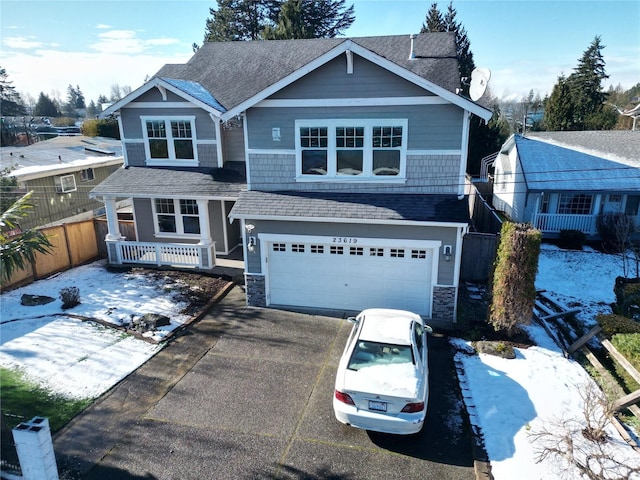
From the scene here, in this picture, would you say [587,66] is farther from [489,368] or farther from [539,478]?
[539,478]

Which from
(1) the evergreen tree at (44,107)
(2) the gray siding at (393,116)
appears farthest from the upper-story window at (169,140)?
(1) the evergreen tree at (44,107)

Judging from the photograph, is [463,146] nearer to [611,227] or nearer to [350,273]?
[350,273]

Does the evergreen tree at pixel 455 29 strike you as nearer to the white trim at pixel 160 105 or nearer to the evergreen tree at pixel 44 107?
the white trim at pixel 160 105

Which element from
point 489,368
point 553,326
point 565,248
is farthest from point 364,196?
point 565,248

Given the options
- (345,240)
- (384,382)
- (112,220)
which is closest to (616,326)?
(384,382)

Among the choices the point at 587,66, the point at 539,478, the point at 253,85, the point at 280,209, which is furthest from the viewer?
the point at 587,66

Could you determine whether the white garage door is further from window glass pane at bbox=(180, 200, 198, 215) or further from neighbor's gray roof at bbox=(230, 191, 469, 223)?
window glass pane at bbox=(180, 200, 198, 215)
